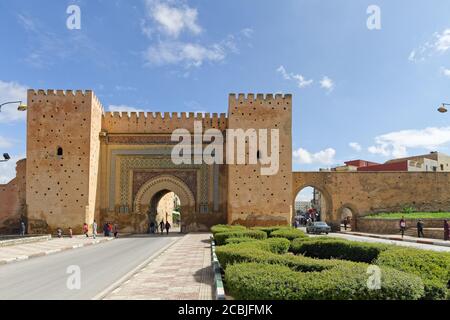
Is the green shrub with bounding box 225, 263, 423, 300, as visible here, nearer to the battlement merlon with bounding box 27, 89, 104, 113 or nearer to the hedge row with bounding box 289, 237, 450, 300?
the hedge row with bounding box 289, 237, 450, 300

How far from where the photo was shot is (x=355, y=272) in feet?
17.7

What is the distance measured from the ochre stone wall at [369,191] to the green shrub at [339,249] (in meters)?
16.4

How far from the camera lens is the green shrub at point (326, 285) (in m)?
4.94

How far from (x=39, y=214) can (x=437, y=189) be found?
2510 centimetres

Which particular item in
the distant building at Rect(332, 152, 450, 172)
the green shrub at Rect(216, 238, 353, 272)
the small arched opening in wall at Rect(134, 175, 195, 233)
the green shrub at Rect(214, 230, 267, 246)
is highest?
the distant building at Rect(332, 152, 450, 172)

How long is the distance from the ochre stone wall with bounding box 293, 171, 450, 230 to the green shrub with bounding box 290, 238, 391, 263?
16.4m

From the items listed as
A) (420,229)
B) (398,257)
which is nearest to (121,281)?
(398,257)

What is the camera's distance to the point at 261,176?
24078 millimetres

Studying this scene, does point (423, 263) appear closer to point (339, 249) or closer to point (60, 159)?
point (339, 249)

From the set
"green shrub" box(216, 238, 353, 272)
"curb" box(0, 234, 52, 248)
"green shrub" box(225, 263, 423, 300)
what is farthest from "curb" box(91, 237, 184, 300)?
"curb" box(0, 234, 52, 248)

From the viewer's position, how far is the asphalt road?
7188 mm
